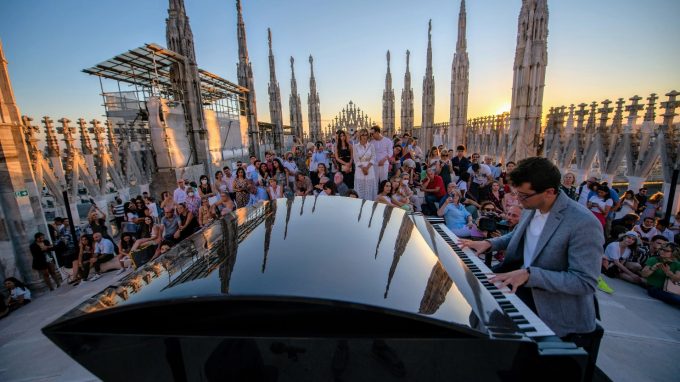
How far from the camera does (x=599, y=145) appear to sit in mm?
13961

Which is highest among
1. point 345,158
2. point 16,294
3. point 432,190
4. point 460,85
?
point 460,85

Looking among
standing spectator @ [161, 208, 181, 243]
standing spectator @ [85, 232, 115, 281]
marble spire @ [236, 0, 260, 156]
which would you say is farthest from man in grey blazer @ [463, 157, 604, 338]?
marble spire @ [236, 0, 260, 156]

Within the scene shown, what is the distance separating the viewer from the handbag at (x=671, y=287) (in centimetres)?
469

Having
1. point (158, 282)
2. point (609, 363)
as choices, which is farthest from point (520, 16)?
point (158, 282)

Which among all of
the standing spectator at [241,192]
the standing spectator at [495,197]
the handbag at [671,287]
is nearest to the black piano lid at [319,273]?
the standing spectator at [241,192]

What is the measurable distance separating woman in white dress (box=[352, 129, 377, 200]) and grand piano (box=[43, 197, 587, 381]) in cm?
463

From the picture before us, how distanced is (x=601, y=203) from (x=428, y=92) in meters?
27.8

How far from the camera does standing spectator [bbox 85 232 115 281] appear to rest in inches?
284

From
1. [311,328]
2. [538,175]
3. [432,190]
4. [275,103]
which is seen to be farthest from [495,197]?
[275,103]

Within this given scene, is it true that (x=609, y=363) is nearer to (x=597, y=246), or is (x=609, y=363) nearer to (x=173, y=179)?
(x=597, y=246)

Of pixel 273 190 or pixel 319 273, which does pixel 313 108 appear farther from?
pixel 319 273

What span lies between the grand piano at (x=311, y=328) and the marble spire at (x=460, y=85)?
25768 millimetres

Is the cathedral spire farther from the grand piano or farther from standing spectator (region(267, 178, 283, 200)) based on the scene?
the grand piano

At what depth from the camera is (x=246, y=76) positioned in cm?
2339
